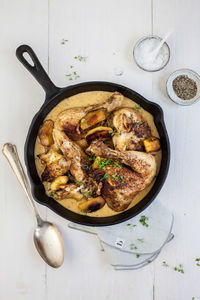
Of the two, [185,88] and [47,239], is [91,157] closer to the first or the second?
[47,239]

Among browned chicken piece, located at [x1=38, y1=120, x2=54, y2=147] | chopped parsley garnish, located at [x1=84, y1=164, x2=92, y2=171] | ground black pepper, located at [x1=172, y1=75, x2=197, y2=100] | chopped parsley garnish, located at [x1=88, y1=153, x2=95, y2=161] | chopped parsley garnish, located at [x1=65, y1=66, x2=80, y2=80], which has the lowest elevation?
chopped parsley garnish, located at [x1=84, y1=164, x2=92, y2=171]

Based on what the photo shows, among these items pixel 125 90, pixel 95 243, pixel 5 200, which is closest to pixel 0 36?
pixel 125 90

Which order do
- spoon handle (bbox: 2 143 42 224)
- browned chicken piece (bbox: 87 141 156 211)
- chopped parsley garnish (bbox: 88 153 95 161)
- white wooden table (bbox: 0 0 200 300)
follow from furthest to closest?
white wooden table (bbox: 0 0 200 300), spoon handle (bbox: 2 143 42 224), chopped parsley garnish (bbox: 88 153 95 161), browned chicken piece (bbox: 87 141 156 211)

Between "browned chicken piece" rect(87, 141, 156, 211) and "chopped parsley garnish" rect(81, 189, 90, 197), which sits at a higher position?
"browned chicken piece" rect(87, 141, 156, 211)

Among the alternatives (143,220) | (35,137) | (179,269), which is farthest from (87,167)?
(179,269)

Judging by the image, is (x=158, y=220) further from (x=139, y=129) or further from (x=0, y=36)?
(x=0, y=36)

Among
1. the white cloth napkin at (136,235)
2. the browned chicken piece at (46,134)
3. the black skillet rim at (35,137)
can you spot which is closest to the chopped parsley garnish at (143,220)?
the white cloth napkin at (136,235)

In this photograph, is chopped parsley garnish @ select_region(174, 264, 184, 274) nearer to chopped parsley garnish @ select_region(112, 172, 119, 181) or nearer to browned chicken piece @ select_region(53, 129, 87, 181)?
chopped parsley garnish @ select_region(112, 172, 119, 181)

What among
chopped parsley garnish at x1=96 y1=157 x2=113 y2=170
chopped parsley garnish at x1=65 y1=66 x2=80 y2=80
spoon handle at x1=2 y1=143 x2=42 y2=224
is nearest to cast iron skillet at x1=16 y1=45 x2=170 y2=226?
spoon handle at x1=2 y1=143 x2=42 y2=224
